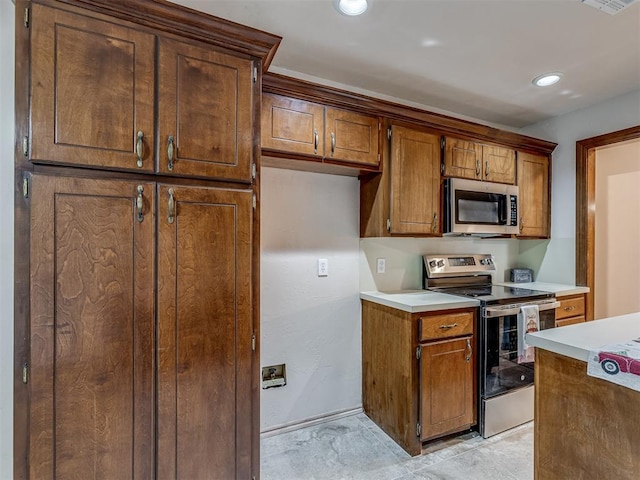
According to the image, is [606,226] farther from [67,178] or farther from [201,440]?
[67,178]

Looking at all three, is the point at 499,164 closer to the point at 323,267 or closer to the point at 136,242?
the point at 323,267

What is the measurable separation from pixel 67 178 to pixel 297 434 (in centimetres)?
205

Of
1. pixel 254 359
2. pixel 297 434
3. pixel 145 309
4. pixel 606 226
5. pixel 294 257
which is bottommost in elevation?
pixel 297 434

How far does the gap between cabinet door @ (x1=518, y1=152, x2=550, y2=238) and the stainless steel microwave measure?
0.43ft

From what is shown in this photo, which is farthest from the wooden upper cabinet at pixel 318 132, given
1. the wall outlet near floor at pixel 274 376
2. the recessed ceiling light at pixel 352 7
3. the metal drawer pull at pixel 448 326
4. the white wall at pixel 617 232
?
the white wall at pixel 617 232

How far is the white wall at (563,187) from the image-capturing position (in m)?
2.80

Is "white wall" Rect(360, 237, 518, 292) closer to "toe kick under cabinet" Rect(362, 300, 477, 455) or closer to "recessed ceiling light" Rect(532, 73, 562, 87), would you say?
"toe kick under cabinet" Rect(362, 300, 477, 455)

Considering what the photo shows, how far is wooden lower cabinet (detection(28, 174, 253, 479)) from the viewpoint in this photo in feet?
3.99

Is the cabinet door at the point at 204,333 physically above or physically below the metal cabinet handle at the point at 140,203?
below

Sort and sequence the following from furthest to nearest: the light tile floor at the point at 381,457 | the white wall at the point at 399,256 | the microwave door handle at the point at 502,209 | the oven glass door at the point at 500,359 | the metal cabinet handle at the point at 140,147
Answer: the microwave door handle at the point at 502,209 → the white wall at the point at 399,256 → the oven glass door at the point at 500,359 → the light tile floor at the point at 381,457 → the metal cabinet handle at the point at 140,147

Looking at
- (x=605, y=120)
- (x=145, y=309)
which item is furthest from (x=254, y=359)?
(x=605, y=120)

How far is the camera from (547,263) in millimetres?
3137

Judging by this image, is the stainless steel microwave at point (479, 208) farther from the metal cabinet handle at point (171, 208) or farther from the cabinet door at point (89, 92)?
the cabinet door at point (89, 92)
